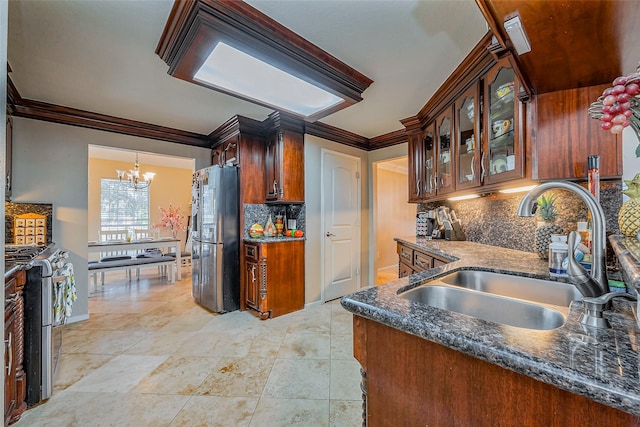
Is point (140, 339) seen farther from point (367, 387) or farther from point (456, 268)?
point (456, 268)

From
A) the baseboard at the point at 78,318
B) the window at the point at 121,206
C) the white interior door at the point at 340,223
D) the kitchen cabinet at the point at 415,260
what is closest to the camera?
the kitchen cabinet at the point at 415,260

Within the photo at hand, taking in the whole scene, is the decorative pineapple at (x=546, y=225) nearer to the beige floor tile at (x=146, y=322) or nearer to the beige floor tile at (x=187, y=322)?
the beige floor tile at (x=187, y=322)

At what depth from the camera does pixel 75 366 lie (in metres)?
2.02

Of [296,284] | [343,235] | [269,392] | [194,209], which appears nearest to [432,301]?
[269,392]

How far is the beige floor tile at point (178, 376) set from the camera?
69.7 inches

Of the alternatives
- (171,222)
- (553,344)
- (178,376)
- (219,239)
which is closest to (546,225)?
(553,344)

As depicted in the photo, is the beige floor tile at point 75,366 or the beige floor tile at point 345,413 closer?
the beige floor tile at point 345,413

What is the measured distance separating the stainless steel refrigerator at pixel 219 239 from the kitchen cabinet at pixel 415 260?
78.2 inches

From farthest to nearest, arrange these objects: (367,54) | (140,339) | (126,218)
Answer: (126,218) < (140,339) < (367,54)

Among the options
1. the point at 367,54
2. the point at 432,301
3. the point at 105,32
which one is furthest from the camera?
the point at 367,54

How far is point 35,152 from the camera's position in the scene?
2.74 metres

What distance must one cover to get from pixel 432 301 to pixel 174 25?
205 centimetres

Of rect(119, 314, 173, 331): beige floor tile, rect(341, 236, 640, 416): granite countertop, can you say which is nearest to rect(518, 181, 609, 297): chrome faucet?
rect(341, 236, 640, 416): granite countertop

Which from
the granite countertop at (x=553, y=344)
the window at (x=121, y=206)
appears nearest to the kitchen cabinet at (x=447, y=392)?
the granite countertop at (x=553, y=344)
